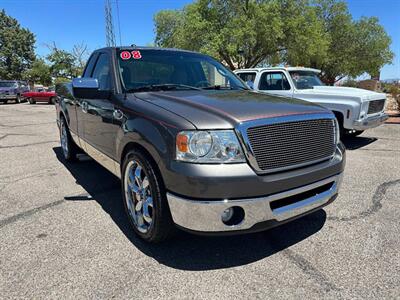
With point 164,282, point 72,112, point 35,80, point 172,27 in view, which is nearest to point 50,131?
point 72,112

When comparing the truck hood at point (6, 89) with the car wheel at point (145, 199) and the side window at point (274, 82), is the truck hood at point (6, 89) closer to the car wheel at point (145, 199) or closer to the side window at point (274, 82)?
the side window at point (274, 82)

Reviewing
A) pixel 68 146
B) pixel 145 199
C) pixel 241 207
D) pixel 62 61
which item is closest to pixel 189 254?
pixel 145 199

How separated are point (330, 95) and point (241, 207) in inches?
236

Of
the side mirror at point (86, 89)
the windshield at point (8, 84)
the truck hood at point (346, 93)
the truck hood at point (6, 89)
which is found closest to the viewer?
the side mirror at point (86, 89)

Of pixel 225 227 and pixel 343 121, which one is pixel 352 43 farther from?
pixel 225 227

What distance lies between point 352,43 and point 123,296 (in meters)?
41.1

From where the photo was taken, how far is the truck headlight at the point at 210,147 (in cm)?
249

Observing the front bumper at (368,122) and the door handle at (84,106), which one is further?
the front bumper at (368,122)

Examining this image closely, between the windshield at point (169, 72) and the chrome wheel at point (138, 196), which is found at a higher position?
the windshield at point (169, 72)

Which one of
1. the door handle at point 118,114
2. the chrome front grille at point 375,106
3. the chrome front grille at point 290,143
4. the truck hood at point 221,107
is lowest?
the chrome front grille at point 375,106

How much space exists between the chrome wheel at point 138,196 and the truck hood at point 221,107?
643 mm

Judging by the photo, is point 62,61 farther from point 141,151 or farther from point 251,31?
point 141,151

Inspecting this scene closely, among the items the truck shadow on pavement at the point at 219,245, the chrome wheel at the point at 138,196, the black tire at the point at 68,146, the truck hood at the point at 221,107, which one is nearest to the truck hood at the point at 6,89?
the black tire at the point at 68,146

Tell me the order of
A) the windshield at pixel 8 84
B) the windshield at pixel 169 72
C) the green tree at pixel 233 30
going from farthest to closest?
1. the windshield at pixel 8 84
2. the green tree at pixel 233 30
3. the windshield at pixel 169 72
